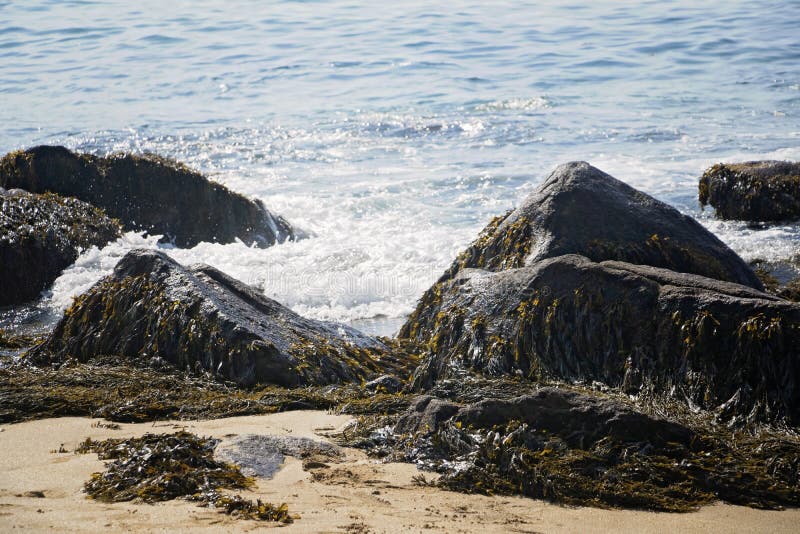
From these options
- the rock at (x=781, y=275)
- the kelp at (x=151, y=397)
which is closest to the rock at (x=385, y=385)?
the kelp at (x=151, y=397)

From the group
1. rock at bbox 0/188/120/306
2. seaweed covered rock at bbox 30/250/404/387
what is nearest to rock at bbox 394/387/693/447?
seaweed covered rock at bbox 30/250/404/387

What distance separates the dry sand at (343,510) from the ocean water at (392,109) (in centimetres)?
429

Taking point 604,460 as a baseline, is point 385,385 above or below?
below

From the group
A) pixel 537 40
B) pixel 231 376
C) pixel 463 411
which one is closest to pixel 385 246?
pixel 231 376

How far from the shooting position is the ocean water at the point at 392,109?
33.9 ft

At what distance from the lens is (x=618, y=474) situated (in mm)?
3715

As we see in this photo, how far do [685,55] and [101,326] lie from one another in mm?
19759

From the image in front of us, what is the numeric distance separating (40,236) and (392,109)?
36.6 ft

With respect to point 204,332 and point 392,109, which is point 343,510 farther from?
point 392,109

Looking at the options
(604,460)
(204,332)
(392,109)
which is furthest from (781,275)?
(392,109)

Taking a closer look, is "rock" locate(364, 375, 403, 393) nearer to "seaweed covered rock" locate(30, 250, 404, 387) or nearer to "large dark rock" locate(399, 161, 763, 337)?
"seaweed covered rock" locate(30, 250, 404, 387)

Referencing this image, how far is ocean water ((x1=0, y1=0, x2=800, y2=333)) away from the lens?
1033 cm

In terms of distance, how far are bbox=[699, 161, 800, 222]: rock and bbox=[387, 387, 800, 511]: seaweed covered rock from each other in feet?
24.3

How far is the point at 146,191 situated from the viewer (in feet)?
34.8
